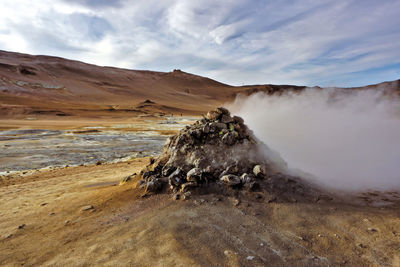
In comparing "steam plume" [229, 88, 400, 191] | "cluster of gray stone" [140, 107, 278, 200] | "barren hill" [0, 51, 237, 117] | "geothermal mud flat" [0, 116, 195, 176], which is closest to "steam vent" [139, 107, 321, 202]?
"cluster of gray stone" [140, 107, 278, 200]

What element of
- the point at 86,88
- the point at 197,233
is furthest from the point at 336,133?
the point at 86,88

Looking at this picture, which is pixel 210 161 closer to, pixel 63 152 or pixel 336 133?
pixel 336 133

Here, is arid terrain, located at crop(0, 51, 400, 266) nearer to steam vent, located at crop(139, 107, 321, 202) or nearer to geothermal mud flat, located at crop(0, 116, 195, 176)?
steam vent, located at crop(139, 107, 321, 202)

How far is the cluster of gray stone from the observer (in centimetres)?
344

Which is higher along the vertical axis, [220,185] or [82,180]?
[220,185]

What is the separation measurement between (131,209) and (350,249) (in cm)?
261

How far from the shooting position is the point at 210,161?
3701mm

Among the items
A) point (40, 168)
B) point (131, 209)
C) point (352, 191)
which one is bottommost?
point (40, 168)

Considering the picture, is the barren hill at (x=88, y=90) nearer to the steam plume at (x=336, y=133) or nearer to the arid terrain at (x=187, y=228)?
the steam plume at (x=336, y=133)

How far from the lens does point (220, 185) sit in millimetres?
3420

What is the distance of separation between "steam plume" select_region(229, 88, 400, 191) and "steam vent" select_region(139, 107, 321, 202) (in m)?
0.79

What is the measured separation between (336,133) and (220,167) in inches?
151

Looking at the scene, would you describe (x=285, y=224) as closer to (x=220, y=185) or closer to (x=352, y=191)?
(x=220, y=185)

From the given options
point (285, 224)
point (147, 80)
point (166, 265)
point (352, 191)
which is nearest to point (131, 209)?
point (166, 265)
